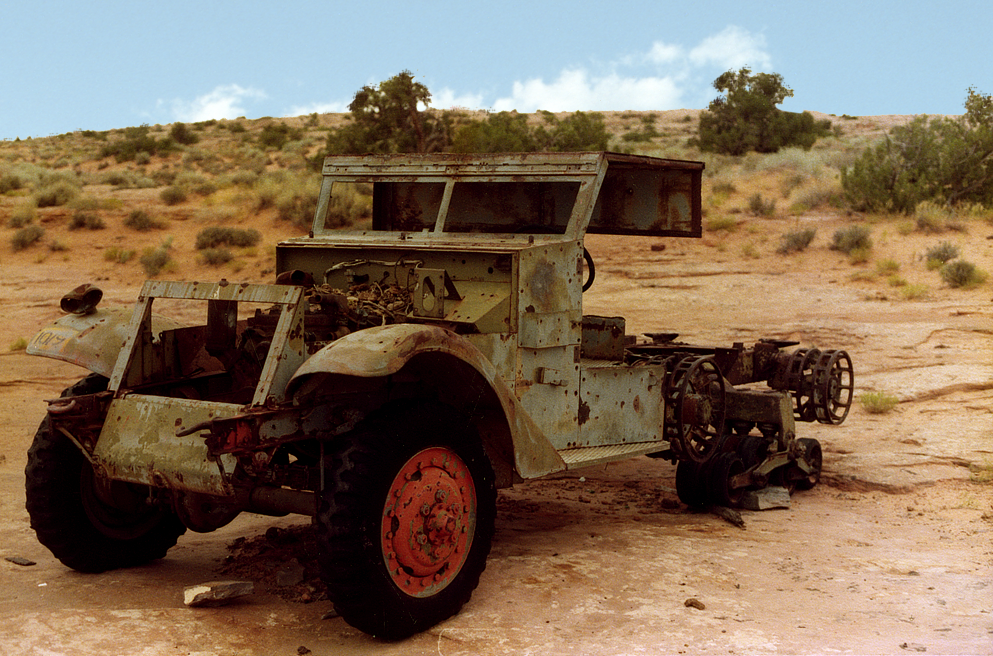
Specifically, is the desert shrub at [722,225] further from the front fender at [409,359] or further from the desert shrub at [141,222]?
the front fender at [409,359]

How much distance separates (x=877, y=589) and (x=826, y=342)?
725 cm

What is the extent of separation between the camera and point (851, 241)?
53.7 ft

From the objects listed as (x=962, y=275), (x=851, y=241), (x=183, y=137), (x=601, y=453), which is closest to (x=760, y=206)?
(x=851, y=241)

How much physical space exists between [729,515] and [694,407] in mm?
959

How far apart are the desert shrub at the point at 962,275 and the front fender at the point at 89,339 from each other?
1169 centimetres

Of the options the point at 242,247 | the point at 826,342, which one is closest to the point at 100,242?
the point at 242,247

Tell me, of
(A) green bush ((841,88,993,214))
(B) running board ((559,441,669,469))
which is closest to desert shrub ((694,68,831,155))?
(A) green bush ((841,88,993,214))

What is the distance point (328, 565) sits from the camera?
442 centimetres

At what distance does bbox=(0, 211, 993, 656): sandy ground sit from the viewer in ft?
15.1

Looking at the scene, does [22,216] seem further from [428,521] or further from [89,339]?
[428,521]

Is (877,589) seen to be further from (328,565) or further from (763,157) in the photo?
(763,157)

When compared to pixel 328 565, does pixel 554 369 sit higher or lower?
higher

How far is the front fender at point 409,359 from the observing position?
4367mm

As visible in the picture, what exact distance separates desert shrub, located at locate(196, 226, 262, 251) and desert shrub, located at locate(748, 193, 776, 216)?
939 cm
